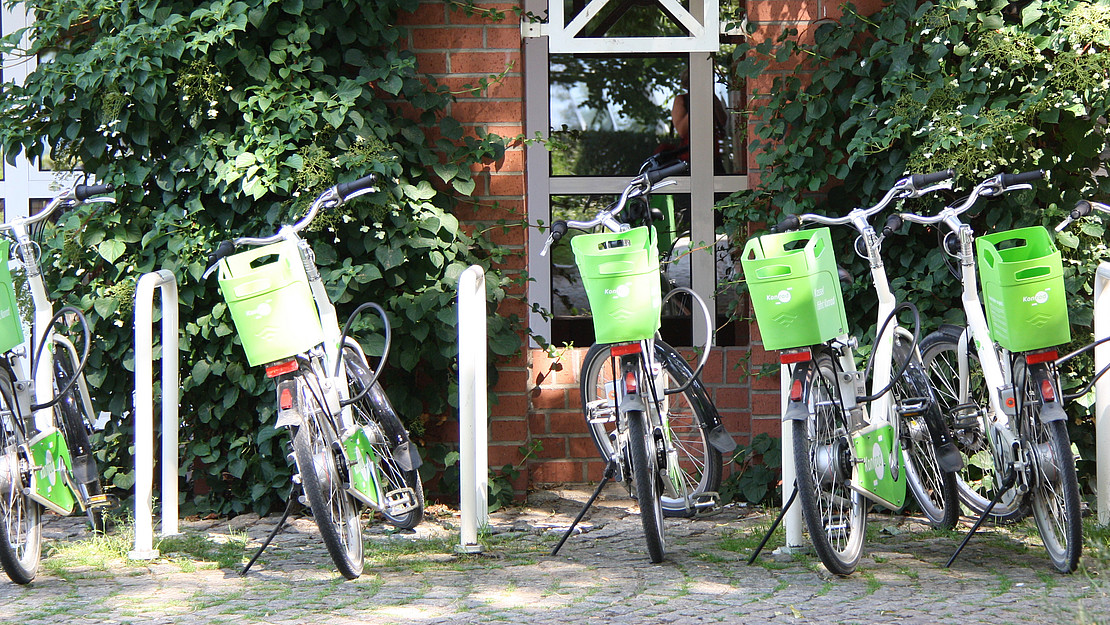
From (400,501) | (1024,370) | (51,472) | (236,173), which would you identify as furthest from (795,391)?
(51,472)

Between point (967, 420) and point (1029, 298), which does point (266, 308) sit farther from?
point (967, 420)

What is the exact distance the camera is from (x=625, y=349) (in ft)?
12.1

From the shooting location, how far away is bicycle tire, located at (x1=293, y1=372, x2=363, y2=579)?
339 centimetres

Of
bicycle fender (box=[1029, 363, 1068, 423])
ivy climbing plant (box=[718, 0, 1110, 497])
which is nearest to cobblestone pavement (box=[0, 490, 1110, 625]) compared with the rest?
bicycle fender (box=[1029, 363, 1068, 423])

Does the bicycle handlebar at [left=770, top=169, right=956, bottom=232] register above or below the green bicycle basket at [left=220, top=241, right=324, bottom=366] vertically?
above

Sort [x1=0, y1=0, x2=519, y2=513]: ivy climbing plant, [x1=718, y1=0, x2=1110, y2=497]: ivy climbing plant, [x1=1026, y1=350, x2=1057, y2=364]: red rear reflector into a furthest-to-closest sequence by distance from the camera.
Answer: [x1=0, y1=0, x2=519, y2=513]: ivy climbing plant → [x1=718, y1=0, x2=1110, y2=497]: ivy climbing plant → [x1=1026, y1=350, x2=1057, y2=364]: red rear reflector

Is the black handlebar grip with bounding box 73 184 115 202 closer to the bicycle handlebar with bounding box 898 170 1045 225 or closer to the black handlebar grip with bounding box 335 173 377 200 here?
the black handlebar grip with bounding box 335 173 377 200

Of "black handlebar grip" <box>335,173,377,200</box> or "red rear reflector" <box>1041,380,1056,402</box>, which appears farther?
"black handlebar grip" <box>335,173,377,200</box>

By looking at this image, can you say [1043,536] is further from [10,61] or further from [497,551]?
[10,61]

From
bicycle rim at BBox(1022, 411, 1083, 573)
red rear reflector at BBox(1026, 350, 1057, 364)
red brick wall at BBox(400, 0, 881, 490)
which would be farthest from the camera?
red brick wall at BBox(400, 0, 881, 490)

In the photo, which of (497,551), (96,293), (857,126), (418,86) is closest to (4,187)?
(96,293)

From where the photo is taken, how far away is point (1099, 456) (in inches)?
155

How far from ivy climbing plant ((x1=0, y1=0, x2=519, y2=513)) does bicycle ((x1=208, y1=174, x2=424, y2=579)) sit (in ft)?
1.56

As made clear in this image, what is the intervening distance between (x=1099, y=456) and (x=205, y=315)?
3.30m
